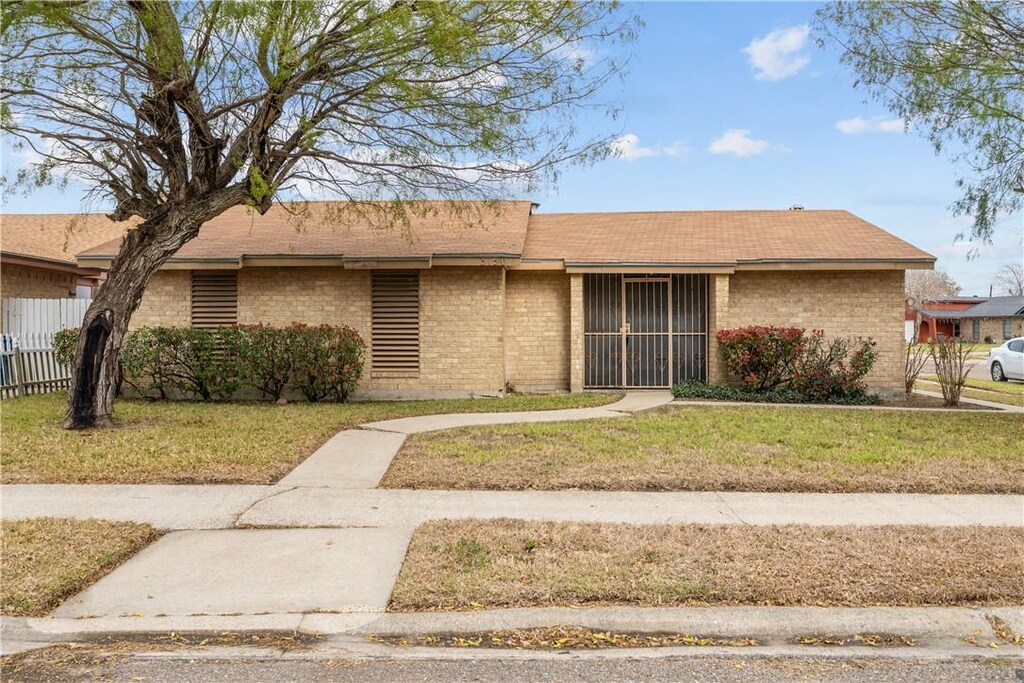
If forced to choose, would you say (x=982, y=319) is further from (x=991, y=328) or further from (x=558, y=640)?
(x=558, y=640)

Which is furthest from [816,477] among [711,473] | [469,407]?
[469,407]

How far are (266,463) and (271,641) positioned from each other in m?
4.33

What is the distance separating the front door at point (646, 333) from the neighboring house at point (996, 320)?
50454 millimetres

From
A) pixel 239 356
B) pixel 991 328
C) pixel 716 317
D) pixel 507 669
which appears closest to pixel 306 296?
pixel 239 356

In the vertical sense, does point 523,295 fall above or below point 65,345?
above

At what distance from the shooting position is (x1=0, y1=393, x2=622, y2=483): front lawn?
24.9 feet

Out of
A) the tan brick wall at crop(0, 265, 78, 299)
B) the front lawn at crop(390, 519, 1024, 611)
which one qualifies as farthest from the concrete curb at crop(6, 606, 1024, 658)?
the tan brick wall at crop(0, 265, 78, 299)

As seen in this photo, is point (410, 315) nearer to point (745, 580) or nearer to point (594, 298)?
point (594, 298)

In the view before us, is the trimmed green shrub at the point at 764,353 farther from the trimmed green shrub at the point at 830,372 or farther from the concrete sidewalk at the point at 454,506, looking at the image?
the concrete sidewalk at the point at 454,506

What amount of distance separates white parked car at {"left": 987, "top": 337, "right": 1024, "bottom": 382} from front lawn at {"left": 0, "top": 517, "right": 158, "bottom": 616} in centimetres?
2417

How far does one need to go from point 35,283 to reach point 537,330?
1360cm

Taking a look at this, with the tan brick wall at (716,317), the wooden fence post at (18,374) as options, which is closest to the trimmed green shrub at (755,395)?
the tan brick wall at (716,317)

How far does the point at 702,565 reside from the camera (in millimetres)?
4875

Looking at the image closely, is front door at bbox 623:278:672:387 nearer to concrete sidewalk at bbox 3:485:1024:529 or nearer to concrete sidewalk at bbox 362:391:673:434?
concrete sidewalk at bbox 362:391:673:434
